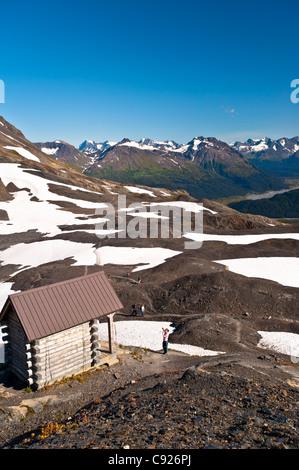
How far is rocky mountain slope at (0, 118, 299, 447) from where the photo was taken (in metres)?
13.4

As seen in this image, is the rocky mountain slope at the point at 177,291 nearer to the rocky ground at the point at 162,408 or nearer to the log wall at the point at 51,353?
the rocky ground at the point at 162,408

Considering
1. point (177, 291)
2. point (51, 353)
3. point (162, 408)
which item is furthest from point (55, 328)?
point (177, 291)

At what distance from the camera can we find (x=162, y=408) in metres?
13.6

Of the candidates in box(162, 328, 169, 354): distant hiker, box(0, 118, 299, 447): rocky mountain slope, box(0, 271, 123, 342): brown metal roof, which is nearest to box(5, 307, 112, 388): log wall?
box(0, 271, 123, 342): brown metal roof

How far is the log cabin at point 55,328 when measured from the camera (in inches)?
715

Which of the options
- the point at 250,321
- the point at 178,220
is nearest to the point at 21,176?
the point at 178,220

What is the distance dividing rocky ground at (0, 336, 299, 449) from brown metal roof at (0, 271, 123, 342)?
382 centimetres

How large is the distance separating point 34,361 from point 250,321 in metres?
21.7

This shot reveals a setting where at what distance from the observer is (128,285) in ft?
126

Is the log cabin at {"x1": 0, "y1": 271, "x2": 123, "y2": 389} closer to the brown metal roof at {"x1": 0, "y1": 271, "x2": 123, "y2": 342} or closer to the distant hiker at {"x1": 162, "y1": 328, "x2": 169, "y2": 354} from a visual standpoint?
the brown metal roof at {"x1": 0, "y1": 271, "x2": 123, "y2": 342}

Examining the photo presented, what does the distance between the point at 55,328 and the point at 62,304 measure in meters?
1.64

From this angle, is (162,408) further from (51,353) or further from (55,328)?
(51,353)

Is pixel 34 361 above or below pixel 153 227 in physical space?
below

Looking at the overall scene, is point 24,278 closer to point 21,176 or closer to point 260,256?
point 260,256
